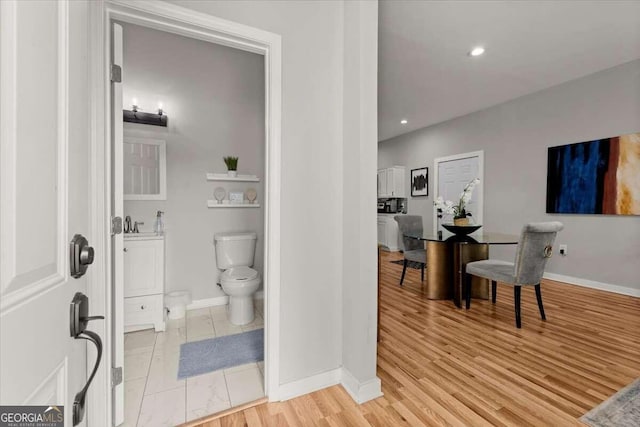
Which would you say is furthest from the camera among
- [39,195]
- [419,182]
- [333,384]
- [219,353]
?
[419,182]

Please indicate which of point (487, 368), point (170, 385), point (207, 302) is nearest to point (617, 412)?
point (487, 368)

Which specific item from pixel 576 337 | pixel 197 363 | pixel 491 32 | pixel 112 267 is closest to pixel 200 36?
pixel 112 267

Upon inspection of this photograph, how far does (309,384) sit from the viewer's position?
1616mm

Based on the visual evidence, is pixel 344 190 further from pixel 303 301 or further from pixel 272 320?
pixel 272 320

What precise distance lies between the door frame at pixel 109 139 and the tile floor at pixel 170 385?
21 centimetres

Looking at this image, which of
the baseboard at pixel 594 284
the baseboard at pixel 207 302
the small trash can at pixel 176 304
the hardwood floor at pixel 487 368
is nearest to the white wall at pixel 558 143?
the baseboard at pixel 594 284

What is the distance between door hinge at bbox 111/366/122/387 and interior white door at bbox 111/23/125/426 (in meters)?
0.01

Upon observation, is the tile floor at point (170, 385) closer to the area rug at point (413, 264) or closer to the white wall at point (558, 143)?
the area rug at point (413, 264)

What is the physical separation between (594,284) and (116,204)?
5.01 m

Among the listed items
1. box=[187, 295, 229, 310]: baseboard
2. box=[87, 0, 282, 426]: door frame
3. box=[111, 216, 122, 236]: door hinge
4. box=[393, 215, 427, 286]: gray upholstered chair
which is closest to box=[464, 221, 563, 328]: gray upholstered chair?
box=[393, 215, 427, 286]: gray upholstered chair

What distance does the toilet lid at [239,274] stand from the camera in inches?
98.1

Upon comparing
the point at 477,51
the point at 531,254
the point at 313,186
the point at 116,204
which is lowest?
the point at 531,254

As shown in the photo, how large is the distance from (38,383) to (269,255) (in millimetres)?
1107

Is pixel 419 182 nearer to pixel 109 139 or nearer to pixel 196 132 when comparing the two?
pixel 196 132
